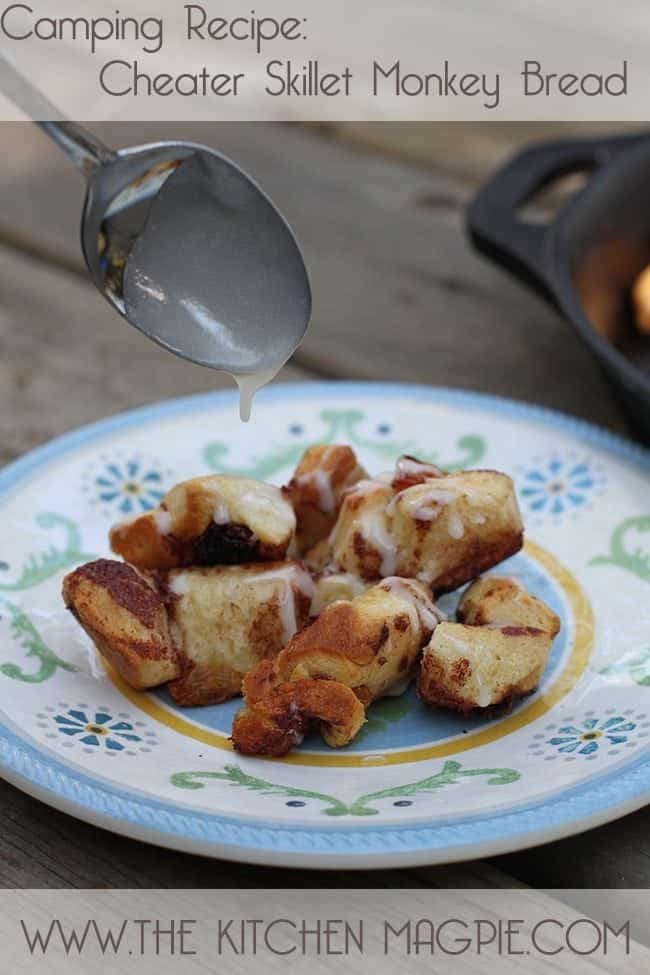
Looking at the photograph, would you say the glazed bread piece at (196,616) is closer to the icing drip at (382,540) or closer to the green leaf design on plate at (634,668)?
the icing drip at (382,540)

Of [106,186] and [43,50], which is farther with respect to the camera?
[43,50]

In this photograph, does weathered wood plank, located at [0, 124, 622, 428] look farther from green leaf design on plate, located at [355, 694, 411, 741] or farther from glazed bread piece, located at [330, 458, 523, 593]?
green leaf design on plate, located at [355, 694, 411, 741]

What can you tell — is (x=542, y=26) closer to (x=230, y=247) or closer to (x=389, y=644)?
(x=230, y=247)

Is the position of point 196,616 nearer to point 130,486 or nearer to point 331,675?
point 331,675

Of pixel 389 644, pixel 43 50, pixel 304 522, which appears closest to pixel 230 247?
pixel 304 522

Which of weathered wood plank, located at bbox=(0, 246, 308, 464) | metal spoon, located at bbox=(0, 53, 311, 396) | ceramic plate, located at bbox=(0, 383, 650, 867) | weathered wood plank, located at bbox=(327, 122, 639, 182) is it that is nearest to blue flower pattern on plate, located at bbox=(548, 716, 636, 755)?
ceramic plate, located at bbox=(0, 383, 650, 867)

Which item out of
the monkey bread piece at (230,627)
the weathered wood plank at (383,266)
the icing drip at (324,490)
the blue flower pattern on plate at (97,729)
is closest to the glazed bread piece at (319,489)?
the icing drip at (324,490)
